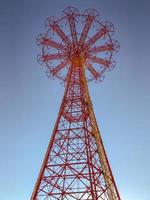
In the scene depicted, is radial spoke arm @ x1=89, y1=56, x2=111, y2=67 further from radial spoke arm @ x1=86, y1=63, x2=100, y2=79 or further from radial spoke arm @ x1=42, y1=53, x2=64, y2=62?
radial spoke arm @ x1=42, y1=53, x2=64, y2=62

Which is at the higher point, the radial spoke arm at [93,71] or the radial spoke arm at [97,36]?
the radial spoke arm at [97,36]

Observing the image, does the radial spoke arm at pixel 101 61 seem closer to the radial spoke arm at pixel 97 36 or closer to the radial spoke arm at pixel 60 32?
the radial spoke arm at pixel 97 36

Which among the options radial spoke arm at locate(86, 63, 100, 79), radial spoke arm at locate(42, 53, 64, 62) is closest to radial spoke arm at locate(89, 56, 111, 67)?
radial spoke arm at locate(86, 63, 100, 79)

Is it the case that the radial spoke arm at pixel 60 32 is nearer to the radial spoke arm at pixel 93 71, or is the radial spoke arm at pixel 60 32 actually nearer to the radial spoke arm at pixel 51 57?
the radial spoke arm at pixel 51 57

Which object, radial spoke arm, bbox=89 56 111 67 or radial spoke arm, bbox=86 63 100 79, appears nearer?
radial spoke arm, bbox=89 56 111 67

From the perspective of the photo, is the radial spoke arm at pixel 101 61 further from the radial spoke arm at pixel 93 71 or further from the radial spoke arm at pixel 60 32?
the radial spoke arm at pixel 60 32

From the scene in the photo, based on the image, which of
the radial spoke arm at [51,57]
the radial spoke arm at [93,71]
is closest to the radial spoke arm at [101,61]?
the radial spoke arm at [93,71]

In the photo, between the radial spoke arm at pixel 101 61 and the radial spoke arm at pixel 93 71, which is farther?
the radial spoke arm at pixel 93 71

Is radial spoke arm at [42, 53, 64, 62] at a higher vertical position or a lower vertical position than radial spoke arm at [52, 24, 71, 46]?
lower

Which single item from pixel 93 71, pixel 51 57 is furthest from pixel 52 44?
pixel 93 71

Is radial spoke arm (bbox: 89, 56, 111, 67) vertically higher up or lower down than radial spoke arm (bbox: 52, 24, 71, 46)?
lower down

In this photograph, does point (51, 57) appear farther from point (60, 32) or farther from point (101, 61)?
point (101, 61)

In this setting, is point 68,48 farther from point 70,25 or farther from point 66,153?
point 66,153

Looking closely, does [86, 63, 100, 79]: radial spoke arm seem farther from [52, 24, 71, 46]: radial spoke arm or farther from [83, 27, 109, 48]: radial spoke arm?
[52, 24, 71, 46]: radial spoke arm
